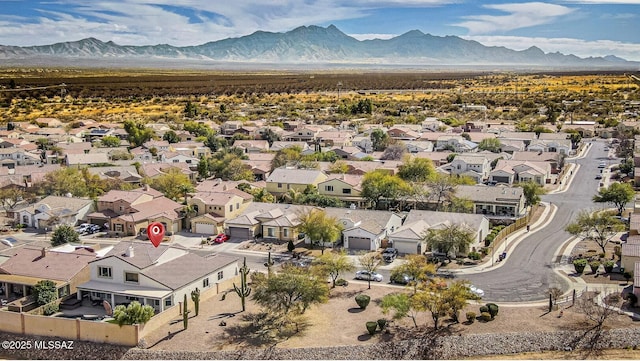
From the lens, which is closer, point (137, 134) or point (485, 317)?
point (485, 317)

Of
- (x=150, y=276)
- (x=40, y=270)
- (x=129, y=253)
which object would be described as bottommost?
(x=40, y=270)

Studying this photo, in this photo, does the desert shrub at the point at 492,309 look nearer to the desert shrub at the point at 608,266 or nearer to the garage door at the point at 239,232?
the desert shrub at the point at 608,266

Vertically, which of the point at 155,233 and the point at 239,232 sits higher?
the point at 155,233

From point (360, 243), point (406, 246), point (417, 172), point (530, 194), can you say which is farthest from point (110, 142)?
point (530, 194)

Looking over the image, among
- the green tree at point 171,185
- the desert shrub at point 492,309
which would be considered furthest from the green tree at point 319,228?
the green tree at point 171,185

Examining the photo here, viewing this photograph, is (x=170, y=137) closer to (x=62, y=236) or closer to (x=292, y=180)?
(x=292, y=180)

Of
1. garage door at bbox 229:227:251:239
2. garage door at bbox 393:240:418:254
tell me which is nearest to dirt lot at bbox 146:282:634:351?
garage door at bbox 393:240:418:254

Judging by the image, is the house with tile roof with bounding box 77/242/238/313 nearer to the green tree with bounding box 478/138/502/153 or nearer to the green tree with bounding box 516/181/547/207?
the green tree with bounding box 516/181/547/207
